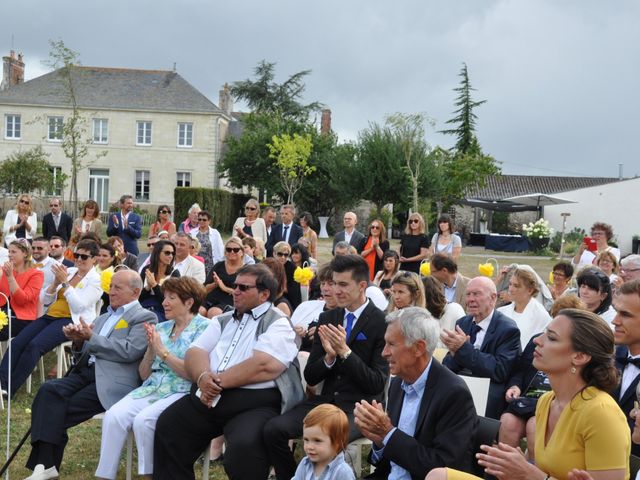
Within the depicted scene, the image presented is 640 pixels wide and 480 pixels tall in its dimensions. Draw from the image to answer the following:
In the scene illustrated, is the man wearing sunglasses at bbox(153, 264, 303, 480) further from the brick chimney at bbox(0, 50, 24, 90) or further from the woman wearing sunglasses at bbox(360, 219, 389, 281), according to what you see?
the brick chimney at bbox(0, 50, 24, 90)

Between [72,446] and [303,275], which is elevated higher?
[303,275]

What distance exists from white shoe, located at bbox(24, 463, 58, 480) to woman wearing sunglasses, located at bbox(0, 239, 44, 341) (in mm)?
2880

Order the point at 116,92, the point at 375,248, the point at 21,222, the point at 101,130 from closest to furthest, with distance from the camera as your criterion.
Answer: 1. the point at 375,248
2. the point at 21,222
3. the point at 116,92
4. the point at 101,130

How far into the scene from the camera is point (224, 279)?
8398 millimetres

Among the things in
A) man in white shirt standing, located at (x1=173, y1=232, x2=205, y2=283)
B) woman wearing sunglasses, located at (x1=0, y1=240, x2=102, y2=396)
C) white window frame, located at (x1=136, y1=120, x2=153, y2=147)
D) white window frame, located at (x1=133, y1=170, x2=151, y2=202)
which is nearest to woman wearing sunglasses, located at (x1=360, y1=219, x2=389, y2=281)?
man in white shirt standing, located at (x1=173, y1=232, x2=205, y2=283)

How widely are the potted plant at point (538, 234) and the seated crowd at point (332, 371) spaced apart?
23.2 meters

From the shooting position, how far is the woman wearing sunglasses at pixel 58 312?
24.1 ft

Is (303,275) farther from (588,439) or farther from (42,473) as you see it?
(588,439)

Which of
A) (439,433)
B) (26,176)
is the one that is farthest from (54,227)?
(26,176)

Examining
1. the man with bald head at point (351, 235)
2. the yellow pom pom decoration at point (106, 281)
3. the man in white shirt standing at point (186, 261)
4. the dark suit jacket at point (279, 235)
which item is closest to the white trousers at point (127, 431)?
the yellow pom pom decoration at point (106, 281)

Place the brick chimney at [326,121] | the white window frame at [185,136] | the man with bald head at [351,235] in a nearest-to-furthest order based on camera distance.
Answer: the man with bald head at [351,235] → the white window frame at [185,136] → the brick chimney at [326,121]

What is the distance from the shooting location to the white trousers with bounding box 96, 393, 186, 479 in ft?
16.8

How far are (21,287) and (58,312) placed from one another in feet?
1.84

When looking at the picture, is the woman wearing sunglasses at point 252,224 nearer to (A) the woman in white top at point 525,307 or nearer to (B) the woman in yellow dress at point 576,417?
(A) the woman in white top at point 525,307
